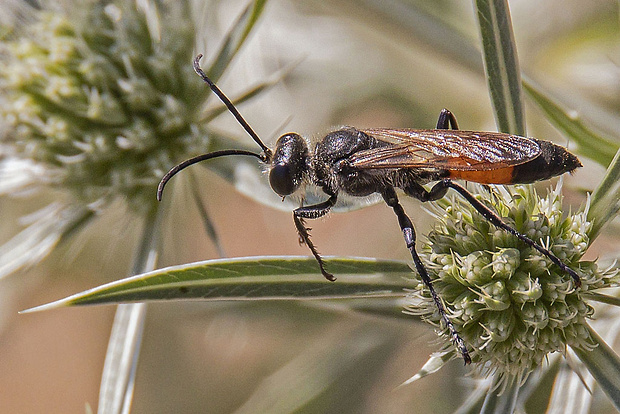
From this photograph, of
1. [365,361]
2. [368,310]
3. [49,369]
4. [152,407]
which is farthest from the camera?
[49,369]

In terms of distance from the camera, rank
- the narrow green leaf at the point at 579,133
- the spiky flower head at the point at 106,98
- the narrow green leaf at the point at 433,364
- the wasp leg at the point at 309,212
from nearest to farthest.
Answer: the narrow green leaf at the point at 433,364
the narrow green leaf at the point at 579,133
the wasp leg at the point at 309,212
the spiky flower head at the point at 106,98

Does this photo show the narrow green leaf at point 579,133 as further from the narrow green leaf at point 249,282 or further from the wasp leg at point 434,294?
the narrow green leaf at point 249,282

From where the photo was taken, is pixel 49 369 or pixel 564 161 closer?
pixel 564 161

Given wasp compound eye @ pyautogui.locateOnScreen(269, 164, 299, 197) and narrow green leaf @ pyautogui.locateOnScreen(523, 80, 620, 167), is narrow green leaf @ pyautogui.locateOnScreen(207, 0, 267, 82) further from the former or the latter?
narrow green leaf @ pyautogui.locateOnScreen(523, 80, 620, 167)

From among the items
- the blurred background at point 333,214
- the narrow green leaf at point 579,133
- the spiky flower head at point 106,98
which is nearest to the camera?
the narrow green leaf at point 579,133

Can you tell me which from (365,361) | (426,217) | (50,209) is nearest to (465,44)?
(426,217)

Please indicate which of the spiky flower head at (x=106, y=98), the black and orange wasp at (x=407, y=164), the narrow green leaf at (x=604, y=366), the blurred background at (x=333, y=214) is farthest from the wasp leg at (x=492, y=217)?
the spiky flower head at (x=106, y=98)

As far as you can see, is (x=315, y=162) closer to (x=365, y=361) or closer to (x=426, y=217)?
(x=426, y=217)
